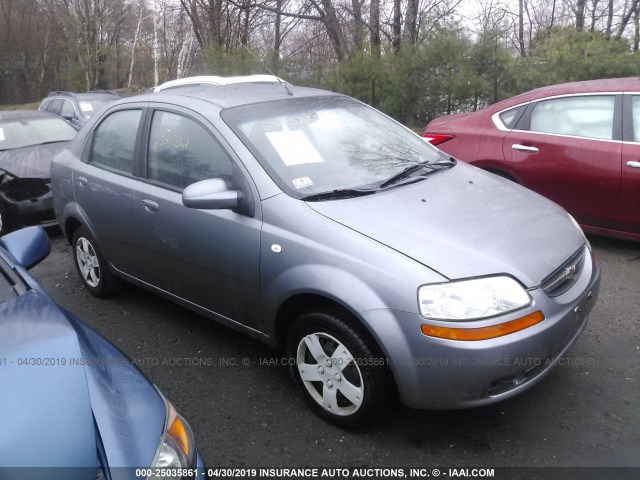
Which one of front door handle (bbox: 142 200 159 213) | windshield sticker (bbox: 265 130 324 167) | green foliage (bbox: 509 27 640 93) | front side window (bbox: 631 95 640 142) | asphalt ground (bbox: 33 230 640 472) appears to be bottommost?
asphalt ground (bbox: 33 230 640 472)

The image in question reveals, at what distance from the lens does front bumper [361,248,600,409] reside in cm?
251

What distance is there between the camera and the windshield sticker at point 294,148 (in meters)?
3.30

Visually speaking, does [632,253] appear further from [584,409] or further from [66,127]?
[66,127]

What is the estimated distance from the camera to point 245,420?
123 inches

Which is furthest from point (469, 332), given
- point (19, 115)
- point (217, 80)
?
point (19, 115)

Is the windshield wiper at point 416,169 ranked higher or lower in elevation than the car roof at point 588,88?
lower

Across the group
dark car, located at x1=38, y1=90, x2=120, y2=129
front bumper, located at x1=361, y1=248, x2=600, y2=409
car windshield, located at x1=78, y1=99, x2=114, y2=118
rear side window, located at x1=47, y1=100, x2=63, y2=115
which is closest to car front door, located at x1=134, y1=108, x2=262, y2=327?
front bumper, located at x1=361, y1=248, x2=600, y2=409

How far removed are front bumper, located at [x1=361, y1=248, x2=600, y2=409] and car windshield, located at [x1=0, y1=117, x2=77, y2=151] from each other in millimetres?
6339

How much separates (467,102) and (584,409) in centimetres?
793

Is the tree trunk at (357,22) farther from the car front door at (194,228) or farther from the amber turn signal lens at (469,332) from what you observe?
the amber turn signal lens at (469,332)

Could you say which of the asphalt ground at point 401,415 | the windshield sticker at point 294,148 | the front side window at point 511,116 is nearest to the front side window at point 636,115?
the front side window at point 511,116

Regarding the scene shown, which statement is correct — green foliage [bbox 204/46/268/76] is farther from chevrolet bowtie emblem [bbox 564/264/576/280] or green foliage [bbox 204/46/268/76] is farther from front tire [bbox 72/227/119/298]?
chevrolet bowtie emblem [bbox 564/264/576/280]

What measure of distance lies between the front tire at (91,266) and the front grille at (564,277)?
124 inches

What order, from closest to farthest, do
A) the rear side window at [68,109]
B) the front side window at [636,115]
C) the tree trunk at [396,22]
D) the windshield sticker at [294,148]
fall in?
the windshield sticker at [294,148] < the front side window at [636,115] < the tree trunk at [396,22] < the rear side window at [68,109]
